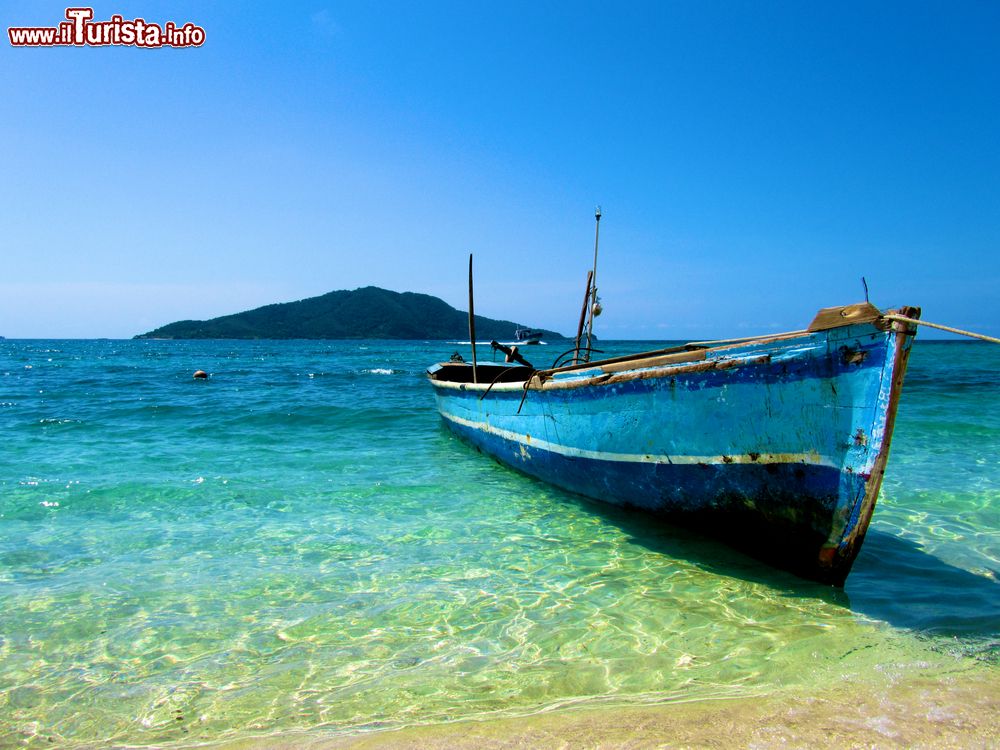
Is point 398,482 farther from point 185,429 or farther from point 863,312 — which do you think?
point 185,429

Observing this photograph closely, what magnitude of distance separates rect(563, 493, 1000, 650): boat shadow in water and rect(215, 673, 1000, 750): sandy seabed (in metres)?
1.07

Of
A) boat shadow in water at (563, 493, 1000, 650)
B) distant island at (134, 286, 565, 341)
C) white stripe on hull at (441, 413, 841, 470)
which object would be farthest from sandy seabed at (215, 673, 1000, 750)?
distant island at (134, 286, 565, 341)

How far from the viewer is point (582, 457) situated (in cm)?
664

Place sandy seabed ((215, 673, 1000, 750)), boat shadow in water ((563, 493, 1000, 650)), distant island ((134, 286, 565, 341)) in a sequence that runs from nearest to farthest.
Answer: sandy seabed ((215, 673, 1000, 750)) → boat shadow in water ((563, 493, 1000, 650)) → distant island ((134, 286, 565, 341))

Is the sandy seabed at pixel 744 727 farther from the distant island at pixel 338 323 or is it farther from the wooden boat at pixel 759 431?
the distant island at pixel 338 323

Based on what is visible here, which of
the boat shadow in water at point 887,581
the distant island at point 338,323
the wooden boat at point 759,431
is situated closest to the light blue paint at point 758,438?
the wooden boat at point 759,431

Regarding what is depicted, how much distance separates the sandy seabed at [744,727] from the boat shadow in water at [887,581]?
3.51 ft

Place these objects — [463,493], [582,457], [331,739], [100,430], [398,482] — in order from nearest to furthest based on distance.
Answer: [331,739]
[582,457]
[463,493]
[398,482]
[100,430]

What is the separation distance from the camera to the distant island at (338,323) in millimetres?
164000

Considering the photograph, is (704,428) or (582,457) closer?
(704,428)

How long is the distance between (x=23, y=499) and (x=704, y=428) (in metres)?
8.22

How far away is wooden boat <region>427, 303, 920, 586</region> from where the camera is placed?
417 cm

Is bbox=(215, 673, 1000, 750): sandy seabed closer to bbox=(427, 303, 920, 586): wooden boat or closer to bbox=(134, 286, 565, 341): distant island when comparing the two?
bbox=(427, 303, 920, 586): wooden boat

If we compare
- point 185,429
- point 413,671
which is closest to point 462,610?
point 413,671
